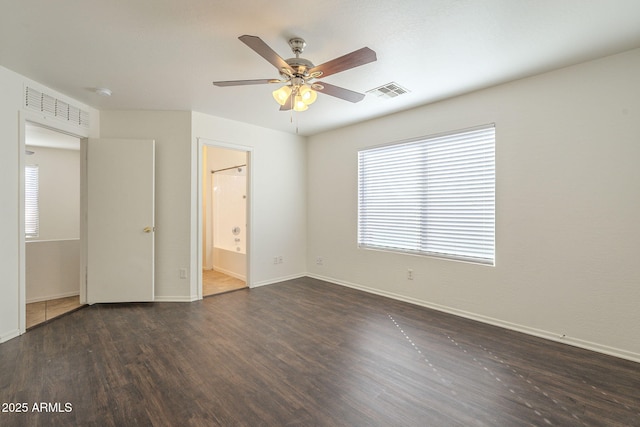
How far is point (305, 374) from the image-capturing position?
85.2 inches

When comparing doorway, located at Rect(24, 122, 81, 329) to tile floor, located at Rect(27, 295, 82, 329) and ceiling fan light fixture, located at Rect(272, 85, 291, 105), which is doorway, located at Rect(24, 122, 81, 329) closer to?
tile floor, located at Rect(27, 295, 82, 329)

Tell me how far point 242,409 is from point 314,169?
3.90 metres

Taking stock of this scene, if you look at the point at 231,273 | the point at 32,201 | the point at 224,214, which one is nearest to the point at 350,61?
the point at 231,273

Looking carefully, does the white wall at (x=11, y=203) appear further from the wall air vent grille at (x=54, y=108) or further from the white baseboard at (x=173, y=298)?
the white baseboard at (x=173, y=298)

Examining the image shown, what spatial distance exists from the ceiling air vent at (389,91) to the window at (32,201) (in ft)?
21.4

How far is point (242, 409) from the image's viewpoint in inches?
70.4

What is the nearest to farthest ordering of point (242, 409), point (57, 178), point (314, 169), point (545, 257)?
point (242, 409) → point (545, 257) → point (314, 169) → point (57, 178)

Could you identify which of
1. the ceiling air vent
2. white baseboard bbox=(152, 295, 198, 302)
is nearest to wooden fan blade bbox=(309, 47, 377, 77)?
the ceiling air vent

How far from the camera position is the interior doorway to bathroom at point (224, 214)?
5328mm

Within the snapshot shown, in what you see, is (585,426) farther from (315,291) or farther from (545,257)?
(315,291)

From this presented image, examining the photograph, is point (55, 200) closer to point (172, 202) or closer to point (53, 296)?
point (53, 296)

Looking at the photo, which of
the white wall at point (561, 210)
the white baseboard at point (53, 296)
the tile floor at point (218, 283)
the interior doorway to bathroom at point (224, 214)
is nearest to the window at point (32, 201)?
the white baseboard at point (53, 296)

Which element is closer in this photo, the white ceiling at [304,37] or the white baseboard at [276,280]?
the white ceiling at [304,37]

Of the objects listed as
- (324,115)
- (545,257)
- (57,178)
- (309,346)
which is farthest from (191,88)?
(57,178)
